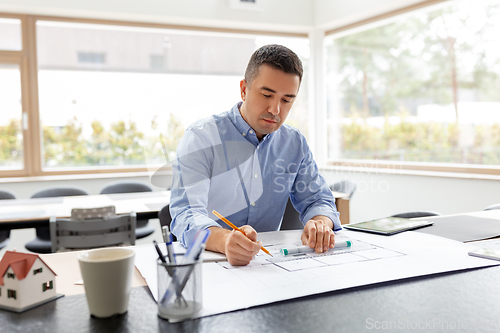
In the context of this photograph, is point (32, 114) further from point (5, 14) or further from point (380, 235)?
point (380, 235)

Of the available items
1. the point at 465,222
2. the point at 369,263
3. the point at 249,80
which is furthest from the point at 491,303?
the point at 249,80

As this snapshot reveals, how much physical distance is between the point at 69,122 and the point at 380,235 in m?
4.28

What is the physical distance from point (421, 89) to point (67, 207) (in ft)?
11.8

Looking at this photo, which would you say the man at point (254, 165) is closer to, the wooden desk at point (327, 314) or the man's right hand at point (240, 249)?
the man's right hand at point (240, 249)

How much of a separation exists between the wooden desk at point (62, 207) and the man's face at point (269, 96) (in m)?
1.42

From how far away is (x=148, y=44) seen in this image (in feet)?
16.7

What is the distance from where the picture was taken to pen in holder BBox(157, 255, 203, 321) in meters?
0.73

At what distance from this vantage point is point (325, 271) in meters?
0.97

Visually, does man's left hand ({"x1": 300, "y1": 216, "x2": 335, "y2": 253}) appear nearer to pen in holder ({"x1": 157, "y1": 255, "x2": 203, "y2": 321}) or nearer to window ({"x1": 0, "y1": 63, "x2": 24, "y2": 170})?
pen in holder ({"x1": 157, "y1": 255, "x2": 203, "y2": 321})

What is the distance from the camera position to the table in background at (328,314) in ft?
2.30

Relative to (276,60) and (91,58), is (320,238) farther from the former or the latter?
(91,58)

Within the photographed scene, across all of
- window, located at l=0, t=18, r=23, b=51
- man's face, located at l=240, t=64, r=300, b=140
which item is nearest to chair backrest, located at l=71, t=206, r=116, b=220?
man's face, located at l=240, t=64, r=300, b=140

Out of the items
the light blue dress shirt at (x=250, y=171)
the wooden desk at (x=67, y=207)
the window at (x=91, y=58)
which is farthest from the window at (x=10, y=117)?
the light blue dress shirt at (x=250, y=171)

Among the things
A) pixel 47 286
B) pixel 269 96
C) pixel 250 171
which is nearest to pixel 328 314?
pixel 47 286
